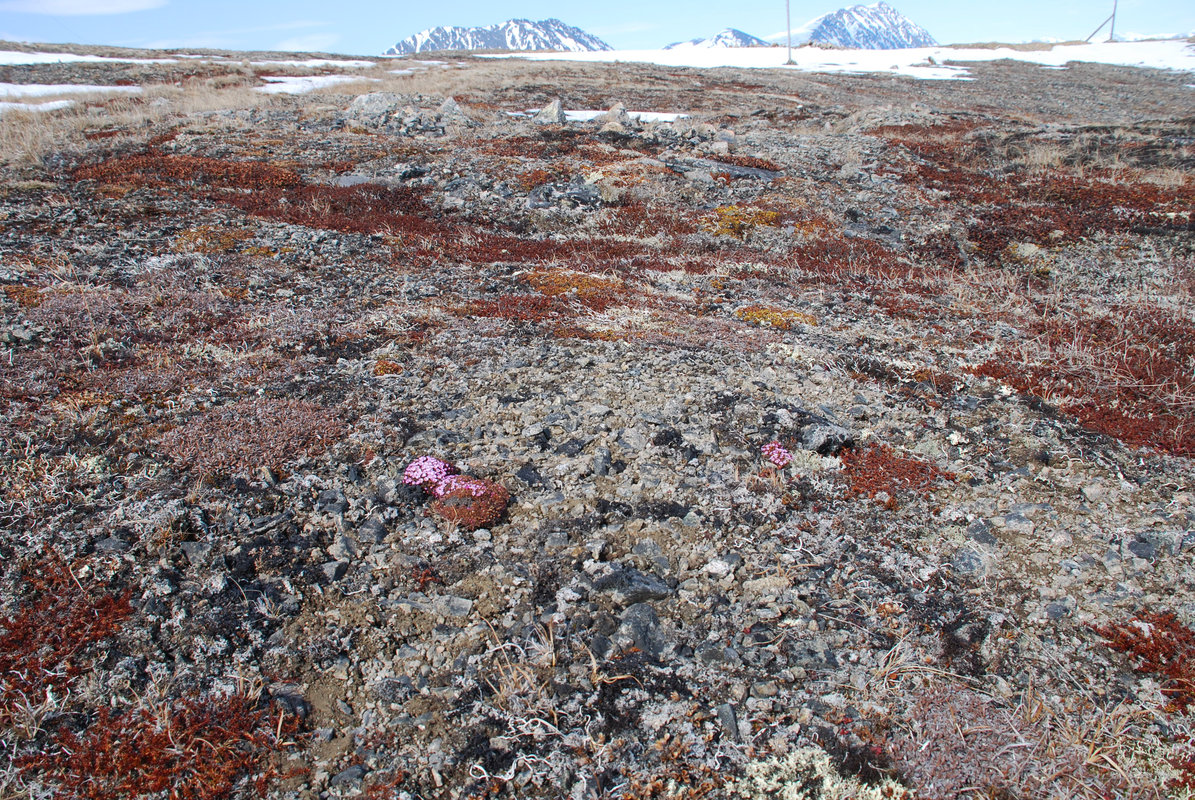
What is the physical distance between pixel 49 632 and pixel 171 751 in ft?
4.39

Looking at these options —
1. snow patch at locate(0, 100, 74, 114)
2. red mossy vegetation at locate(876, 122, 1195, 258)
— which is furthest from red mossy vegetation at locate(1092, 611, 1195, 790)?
snow patch at locate(0, 100, 74, 114)

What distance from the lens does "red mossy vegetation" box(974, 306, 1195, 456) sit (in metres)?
6.36

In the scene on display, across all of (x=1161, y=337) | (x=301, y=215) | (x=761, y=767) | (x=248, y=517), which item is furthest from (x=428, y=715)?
(x=301, y=215)

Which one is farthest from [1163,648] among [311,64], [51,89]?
[311,64]

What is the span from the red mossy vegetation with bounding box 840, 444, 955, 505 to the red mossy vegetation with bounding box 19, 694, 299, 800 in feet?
15.9

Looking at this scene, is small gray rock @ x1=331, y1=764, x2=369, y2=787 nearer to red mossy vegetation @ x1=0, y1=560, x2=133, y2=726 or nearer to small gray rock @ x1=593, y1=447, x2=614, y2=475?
red mossy vegetation @ x1=0, y1=560, x2=133, y2=726

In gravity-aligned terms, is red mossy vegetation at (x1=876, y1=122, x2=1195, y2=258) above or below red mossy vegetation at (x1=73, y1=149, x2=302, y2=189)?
below

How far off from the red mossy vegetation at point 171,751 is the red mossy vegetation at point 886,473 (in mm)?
4835

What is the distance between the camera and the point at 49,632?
3633mm

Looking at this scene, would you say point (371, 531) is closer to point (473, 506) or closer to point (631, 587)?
point (473, 506)

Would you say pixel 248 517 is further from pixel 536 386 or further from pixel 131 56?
pixel 131 56

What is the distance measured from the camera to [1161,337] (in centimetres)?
852

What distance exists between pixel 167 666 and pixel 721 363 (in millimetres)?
6183

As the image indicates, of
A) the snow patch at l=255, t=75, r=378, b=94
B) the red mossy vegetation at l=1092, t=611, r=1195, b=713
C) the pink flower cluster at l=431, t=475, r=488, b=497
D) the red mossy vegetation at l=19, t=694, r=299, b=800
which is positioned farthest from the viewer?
the snow patch at l=255, t=75, r=378, b=94
